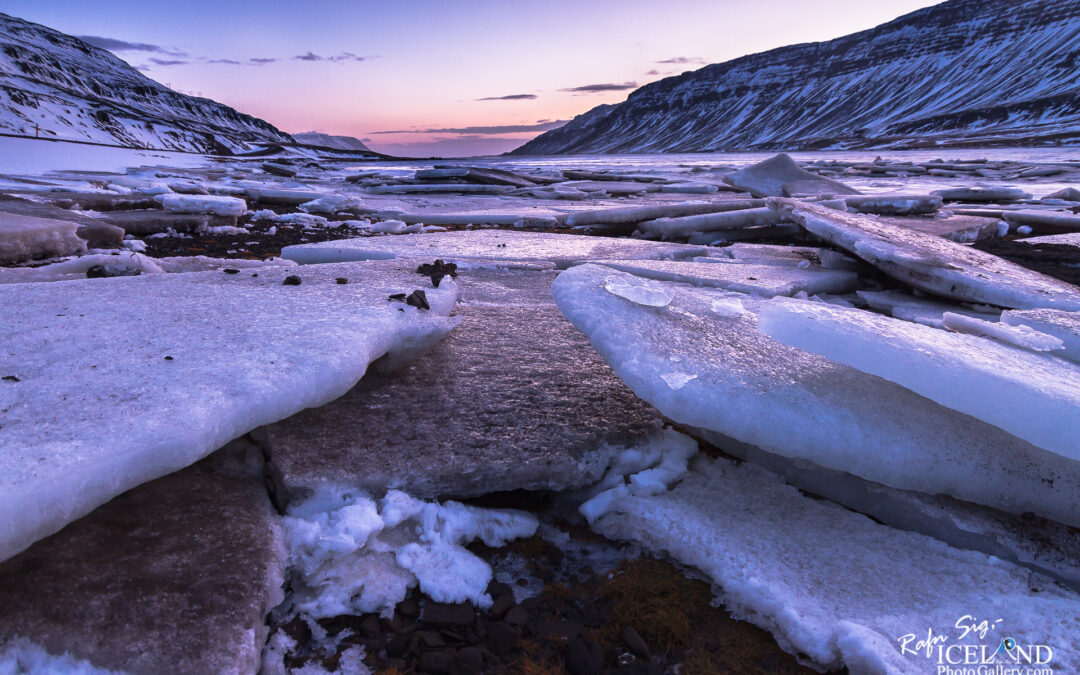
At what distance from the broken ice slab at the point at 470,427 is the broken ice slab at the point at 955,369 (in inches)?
21.6

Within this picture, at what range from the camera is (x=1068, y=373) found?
1646 mm

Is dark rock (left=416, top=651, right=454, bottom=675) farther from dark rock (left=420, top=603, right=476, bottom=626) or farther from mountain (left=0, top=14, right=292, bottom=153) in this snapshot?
mountain (left=0, top=14, right=292, bottom=153)

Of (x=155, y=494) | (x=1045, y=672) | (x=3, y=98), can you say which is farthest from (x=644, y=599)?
(x=3, y=98)

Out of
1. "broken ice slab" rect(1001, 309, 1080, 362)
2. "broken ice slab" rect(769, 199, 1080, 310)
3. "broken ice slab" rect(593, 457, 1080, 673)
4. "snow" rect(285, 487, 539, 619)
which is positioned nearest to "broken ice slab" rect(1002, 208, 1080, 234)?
"broken ice slab" rect(769, 199, 1080, 310)

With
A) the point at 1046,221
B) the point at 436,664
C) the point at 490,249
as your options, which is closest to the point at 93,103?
the point at 490,249

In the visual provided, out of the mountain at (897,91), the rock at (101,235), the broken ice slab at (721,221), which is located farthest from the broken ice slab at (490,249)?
the mountain at (897,91)

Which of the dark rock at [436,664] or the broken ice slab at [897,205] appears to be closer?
the dark rock at [436,664]

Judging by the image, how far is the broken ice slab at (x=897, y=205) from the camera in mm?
5746

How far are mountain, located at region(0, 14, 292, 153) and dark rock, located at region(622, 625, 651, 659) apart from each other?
2221 inches

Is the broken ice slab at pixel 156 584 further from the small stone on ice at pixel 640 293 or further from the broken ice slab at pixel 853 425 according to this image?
the small stone on ice at pixel 640 293

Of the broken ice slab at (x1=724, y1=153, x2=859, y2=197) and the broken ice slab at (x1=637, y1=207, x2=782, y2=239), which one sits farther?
the broken ice slab at (x1=724, y1=153, x2=859, y2=197)

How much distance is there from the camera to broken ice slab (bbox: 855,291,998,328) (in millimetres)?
2509

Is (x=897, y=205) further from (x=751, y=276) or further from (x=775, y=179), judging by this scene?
(x=751, y=276)

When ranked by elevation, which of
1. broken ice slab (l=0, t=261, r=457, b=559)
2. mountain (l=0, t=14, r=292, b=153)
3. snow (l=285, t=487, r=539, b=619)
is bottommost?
snow (l=285, t=487, r=539, b=619)
